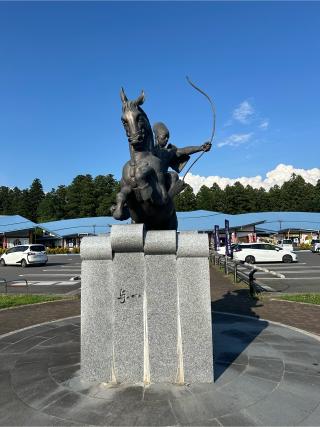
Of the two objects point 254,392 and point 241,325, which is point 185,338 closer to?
point 254,392

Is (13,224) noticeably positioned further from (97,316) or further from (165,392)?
(165,392)

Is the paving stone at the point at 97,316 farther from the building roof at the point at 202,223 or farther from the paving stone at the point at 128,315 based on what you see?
the building roof at the point at 202,223

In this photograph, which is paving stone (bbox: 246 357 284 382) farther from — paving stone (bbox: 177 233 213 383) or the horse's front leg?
the horse's front leg

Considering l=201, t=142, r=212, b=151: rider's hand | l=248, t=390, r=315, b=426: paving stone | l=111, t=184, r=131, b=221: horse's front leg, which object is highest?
l=201, t=142, r=212, b=151: rider's hand

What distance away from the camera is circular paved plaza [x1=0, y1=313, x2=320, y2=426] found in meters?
3.79

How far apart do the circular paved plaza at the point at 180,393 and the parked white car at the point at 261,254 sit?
2024cm

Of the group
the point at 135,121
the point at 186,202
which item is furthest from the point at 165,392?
the point at 186,202

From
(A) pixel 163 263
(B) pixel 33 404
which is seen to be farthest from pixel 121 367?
(A) pixel 163 263

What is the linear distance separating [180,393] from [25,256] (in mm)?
25734

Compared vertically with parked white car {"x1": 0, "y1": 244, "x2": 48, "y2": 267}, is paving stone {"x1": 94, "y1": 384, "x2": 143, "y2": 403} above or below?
below

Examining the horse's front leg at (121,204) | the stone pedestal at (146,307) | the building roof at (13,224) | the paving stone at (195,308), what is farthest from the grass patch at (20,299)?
the building roof at (13,224)

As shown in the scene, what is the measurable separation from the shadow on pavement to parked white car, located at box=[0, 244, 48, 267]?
2005 centimetres

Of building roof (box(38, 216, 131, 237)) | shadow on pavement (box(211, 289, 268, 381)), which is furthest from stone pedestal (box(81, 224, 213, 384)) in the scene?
building roof (box(38, 216, 131, 237))

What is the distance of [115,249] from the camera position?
4.79 m
